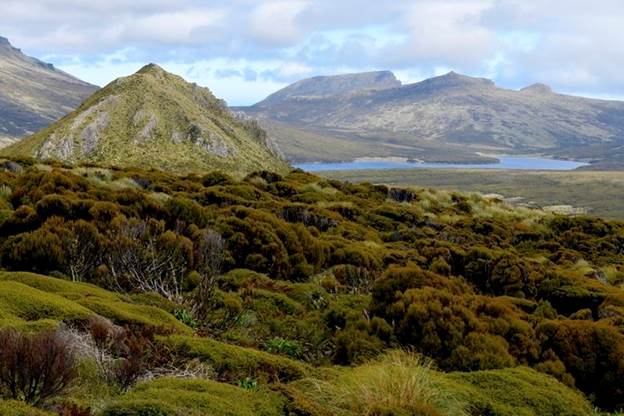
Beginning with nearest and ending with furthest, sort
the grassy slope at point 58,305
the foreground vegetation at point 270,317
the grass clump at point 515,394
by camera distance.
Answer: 1. the foreground vegetation at point 270,317
2. the grass clump at point 515,394
3. the grassy slope at point 58,305

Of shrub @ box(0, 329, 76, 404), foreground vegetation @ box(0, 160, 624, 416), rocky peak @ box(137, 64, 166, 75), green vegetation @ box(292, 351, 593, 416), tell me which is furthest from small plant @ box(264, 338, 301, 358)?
rocky peak @ box(137, 64, 166, 75)

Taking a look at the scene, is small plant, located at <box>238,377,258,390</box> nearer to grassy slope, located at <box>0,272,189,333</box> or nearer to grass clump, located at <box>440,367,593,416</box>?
grassy slope, located at <box>0,272,189,333</box>

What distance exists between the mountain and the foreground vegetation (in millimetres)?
37014

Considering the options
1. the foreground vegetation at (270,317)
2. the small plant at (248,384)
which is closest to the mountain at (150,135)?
the foreground vegetation at (270,317)

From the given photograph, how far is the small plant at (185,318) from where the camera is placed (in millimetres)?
10141

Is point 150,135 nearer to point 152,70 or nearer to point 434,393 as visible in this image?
point 152,70

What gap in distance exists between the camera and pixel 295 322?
37.2 feet

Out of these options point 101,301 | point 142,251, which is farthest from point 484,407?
point 142,251

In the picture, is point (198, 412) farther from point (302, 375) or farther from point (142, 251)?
point (142, 251)

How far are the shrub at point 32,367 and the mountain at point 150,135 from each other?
49318mm

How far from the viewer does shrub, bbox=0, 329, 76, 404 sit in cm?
522

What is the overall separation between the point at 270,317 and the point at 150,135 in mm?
53479

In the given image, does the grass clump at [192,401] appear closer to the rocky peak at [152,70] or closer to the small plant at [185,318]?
the small plant at [185,318]

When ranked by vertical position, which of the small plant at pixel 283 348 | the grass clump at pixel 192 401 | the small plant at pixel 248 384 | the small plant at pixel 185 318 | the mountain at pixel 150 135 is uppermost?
the mountain at pixel 150 135
